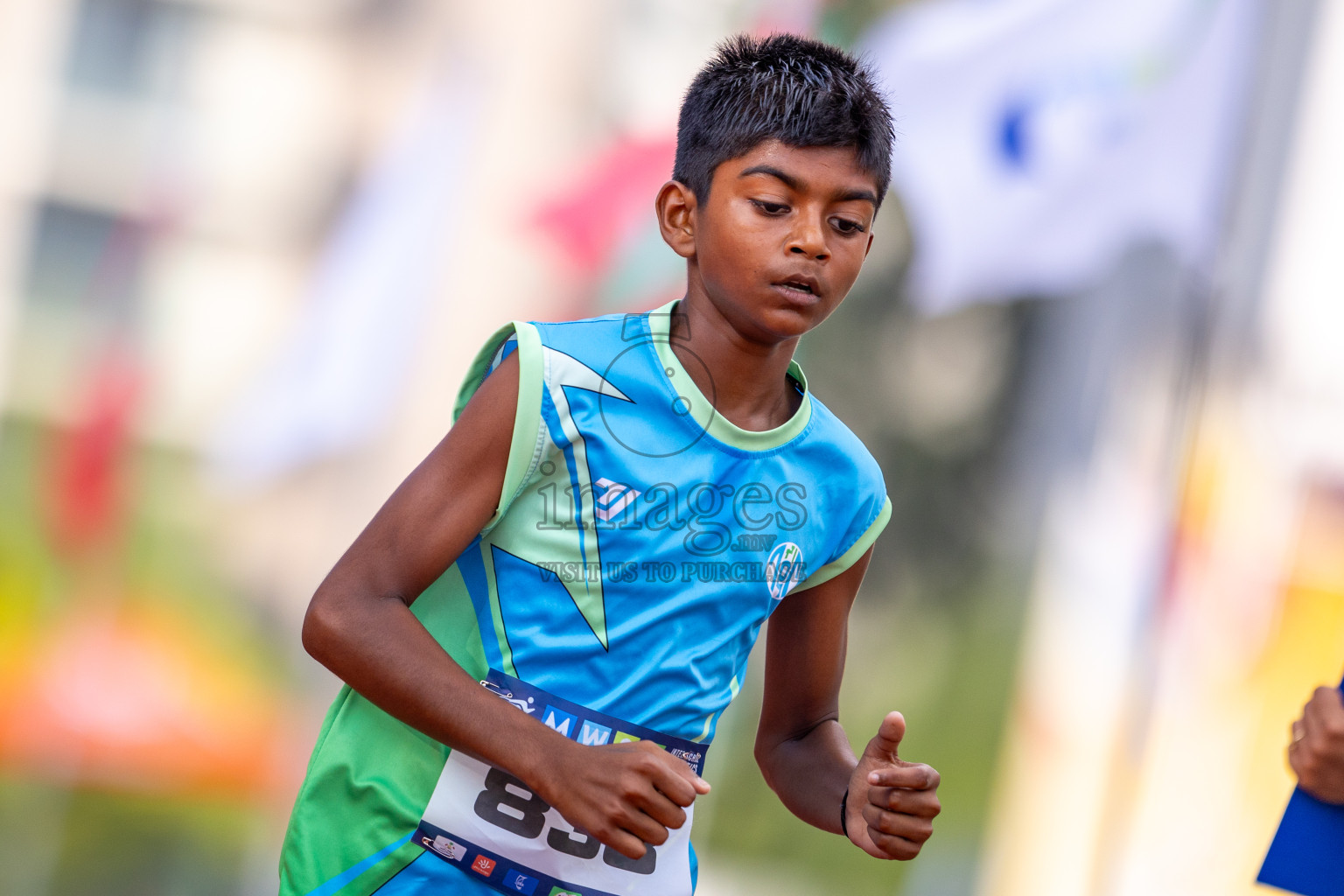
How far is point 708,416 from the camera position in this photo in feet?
4.77

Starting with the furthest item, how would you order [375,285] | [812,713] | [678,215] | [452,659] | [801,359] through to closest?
[801,359] < [375,285] < [812,713] < [678,215] < [452,659]

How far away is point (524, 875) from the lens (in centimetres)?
134

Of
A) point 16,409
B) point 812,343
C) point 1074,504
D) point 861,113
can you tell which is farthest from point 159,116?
point 1074,504

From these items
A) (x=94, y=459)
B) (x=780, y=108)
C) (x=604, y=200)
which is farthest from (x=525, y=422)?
(x=94, y=459)

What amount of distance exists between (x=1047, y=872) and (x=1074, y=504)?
1.25 metres

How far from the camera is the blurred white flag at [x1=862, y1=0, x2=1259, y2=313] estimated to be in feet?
13.3

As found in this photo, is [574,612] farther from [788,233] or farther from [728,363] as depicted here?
[788,233]

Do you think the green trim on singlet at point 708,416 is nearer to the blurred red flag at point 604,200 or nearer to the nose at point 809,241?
the nose at point 809,241

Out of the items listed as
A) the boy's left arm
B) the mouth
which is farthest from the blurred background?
the mouth

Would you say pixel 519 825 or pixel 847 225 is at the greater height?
pixel 847 225

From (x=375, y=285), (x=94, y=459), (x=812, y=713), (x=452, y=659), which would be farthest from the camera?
(x=375, y=285)

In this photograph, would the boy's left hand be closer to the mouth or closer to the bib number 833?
the bib number 833

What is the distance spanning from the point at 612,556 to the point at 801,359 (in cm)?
275

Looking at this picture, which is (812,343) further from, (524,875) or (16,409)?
(524,875)
